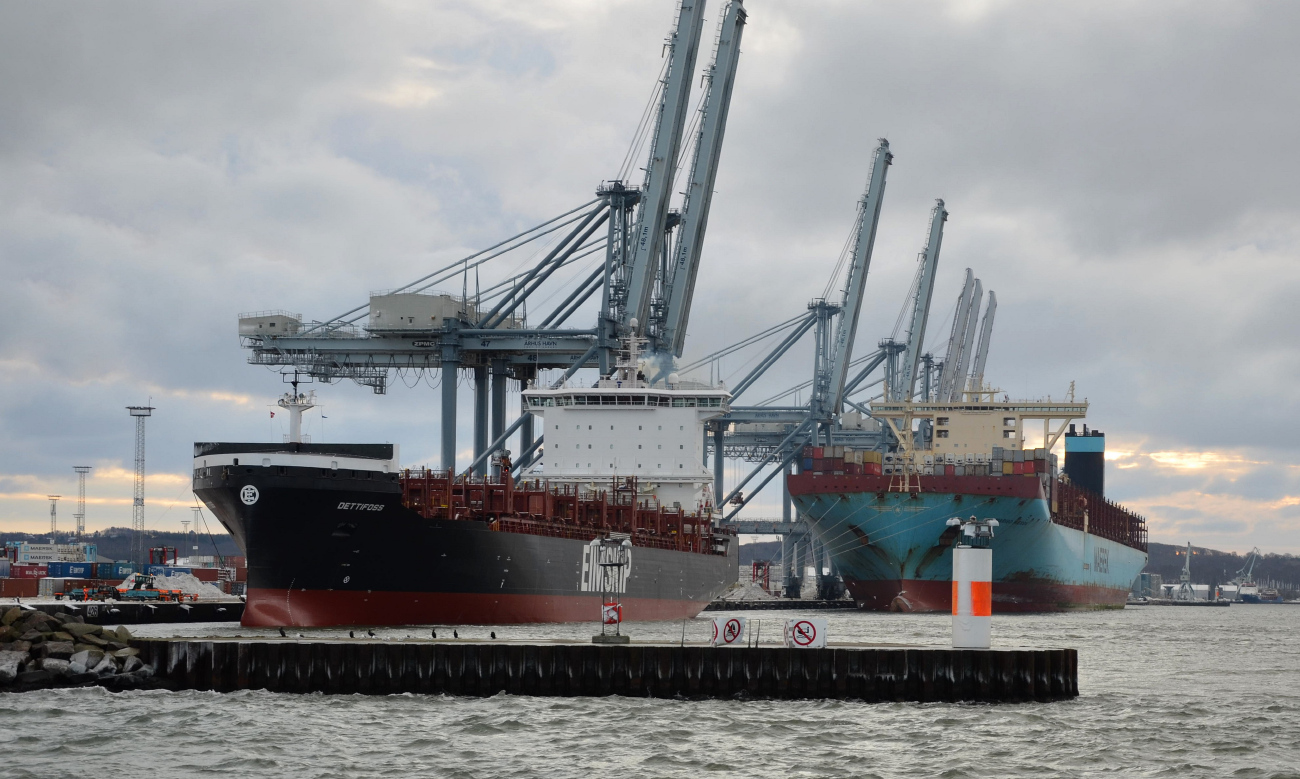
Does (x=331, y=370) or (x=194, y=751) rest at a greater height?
(x=331, y=370)

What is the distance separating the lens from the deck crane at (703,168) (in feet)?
192

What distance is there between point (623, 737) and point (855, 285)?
63797 millimetres

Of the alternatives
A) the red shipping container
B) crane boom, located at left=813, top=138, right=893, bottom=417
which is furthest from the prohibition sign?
crane boom, located at left=813, top=138, right=893, bottom=417

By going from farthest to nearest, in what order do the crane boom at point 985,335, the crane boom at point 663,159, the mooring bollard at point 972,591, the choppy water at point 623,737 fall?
the crane boom at point 985,335
the crane boom at point 663,159
the mooring bollard at point 972,591
the choppy water at point 623,737

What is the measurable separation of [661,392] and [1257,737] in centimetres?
2920

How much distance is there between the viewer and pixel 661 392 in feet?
159

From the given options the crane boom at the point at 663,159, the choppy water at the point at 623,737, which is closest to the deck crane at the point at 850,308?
the crane boom at the point at 663,159

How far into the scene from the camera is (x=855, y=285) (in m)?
81.1

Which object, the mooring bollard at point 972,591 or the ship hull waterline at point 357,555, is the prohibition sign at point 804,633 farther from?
the ship hull waterline at point 357,555

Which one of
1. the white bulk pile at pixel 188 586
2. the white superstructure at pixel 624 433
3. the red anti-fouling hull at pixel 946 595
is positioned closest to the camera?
the white superstructure at pixel 624 433

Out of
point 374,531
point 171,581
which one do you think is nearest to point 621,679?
point 374,531

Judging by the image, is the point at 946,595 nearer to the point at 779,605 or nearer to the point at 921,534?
the point at 921,534

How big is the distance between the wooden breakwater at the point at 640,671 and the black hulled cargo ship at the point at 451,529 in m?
9.11

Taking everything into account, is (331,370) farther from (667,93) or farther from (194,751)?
(194,751)
